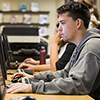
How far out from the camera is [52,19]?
6211 mm

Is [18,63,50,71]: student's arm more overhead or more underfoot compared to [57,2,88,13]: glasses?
more underfoot

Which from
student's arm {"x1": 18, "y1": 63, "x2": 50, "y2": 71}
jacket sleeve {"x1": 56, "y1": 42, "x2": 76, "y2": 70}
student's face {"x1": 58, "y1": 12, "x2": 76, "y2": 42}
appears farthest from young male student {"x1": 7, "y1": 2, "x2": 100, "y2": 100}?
student's arm {"x1": 18, "y1": 63, "x2": 50, "y2": 71}

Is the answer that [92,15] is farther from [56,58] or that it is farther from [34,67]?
[34,67]

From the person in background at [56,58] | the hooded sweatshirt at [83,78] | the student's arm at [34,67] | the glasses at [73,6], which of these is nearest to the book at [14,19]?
the person in background at [56,58]

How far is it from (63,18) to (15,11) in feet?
16.1

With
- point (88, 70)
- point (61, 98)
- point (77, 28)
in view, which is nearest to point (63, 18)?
point (77, 28)

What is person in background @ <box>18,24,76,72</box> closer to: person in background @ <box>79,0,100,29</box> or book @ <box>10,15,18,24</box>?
person in background @ <box>79,0,100,29</box>

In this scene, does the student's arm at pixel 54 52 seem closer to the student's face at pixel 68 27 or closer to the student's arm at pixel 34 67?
the student's arm at pixel 34 67

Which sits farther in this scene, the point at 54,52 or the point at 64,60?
the point at 54,52

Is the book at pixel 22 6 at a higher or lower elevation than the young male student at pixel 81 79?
higher

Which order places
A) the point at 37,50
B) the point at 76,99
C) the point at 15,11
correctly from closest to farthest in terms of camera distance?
the point at 76,99, the point at 37,50, the point at 15,11

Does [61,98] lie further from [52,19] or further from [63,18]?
[52,19]

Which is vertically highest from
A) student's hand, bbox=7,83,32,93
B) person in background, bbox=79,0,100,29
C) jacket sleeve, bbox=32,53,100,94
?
person in background, bbox=79,0,100,29

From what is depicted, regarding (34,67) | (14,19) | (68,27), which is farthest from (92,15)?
(14,19)
